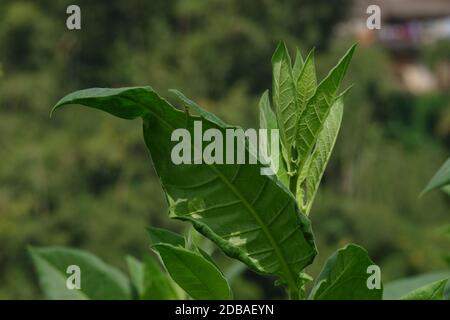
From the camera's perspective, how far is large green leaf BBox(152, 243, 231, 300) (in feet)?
1.39

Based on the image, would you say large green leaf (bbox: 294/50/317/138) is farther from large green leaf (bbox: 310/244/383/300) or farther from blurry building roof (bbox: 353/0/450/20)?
blurry building roof (bbox: 353/0/450/20)

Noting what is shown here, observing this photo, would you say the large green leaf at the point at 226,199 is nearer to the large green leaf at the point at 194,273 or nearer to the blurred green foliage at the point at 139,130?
the large green leaf at the point at 194,273

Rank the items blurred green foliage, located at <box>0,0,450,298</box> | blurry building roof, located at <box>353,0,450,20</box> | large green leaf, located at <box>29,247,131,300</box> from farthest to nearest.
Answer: blurry building roof, located at <box>353,0,450,20</box>, blurred green foliage, located at <box>0,0,450,298</box>, large green leaf, located at <box>29,247,131,300</box>

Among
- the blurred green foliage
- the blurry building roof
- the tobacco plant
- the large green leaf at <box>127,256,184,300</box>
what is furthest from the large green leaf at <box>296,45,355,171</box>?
the blurry building roof

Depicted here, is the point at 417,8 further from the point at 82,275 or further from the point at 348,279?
the point at 348,279

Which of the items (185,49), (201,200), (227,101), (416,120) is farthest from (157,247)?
(416,120)

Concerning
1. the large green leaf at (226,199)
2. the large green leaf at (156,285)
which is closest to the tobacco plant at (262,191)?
the large green leaf at (226,199)

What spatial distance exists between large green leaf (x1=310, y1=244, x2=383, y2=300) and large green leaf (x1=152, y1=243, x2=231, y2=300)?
0.05 metres

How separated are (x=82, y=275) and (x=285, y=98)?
0.22 m

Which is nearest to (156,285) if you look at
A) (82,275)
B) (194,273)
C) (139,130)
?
(82,275)

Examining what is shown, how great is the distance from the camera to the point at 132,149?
12258mm

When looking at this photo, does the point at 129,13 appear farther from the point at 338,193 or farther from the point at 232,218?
the point at 232,218

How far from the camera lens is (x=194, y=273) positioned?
1.43 feet
